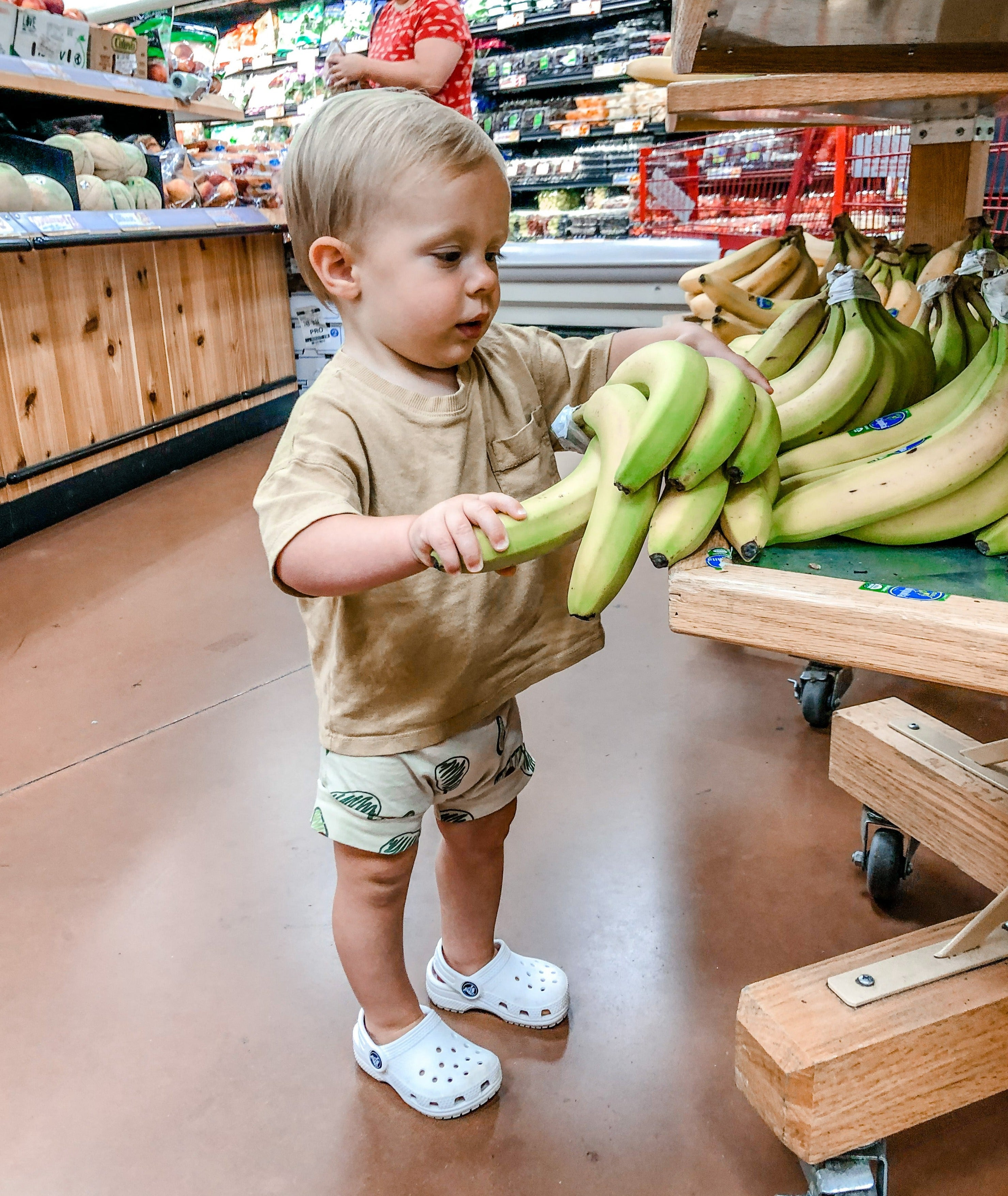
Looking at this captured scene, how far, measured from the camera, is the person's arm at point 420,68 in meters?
2.44

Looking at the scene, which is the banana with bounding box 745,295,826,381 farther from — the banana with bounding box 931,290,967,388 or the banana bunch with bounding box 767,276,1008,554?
the banana bunch with bounding box 767,276,1008,554

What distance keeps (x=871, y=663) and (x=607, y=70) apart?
539 centimetres

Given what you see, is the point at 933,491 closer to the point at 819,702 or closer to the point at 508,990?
the point at 508,990

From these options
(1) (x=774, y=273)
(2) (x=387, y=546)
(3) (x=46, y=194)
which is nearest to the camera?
(2) (x=387, y=546)

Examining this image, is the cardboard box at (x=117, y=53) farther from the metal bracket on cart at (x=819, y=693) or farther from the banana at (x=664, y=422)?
the banana at (x=664, y=422)

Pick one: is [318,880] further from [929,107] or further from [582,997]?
[929,107]

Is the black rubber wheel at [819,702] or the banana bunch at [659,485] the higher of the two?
the banana bunch at [659,485]

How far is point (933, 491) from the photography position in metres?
0.80

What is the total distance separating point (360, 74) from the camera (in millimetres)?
2389

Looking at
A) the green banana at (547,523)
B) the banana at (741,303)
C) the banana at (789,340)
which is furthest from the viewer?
the banana at (741,303)

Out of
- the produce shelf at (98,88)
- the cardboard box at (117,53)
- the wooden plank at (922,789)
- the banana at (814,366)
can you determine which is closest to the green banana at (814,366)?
the banana at (814,366)

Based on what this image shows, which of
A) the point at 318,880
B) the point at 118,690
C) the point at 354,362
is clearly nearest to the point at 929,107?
the point at 354,362

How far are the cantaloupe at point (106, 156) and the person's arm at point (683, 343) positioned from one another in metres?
3.19

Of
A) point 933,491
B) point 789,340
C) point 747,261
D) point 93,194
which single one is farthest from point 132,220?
point 933,491
